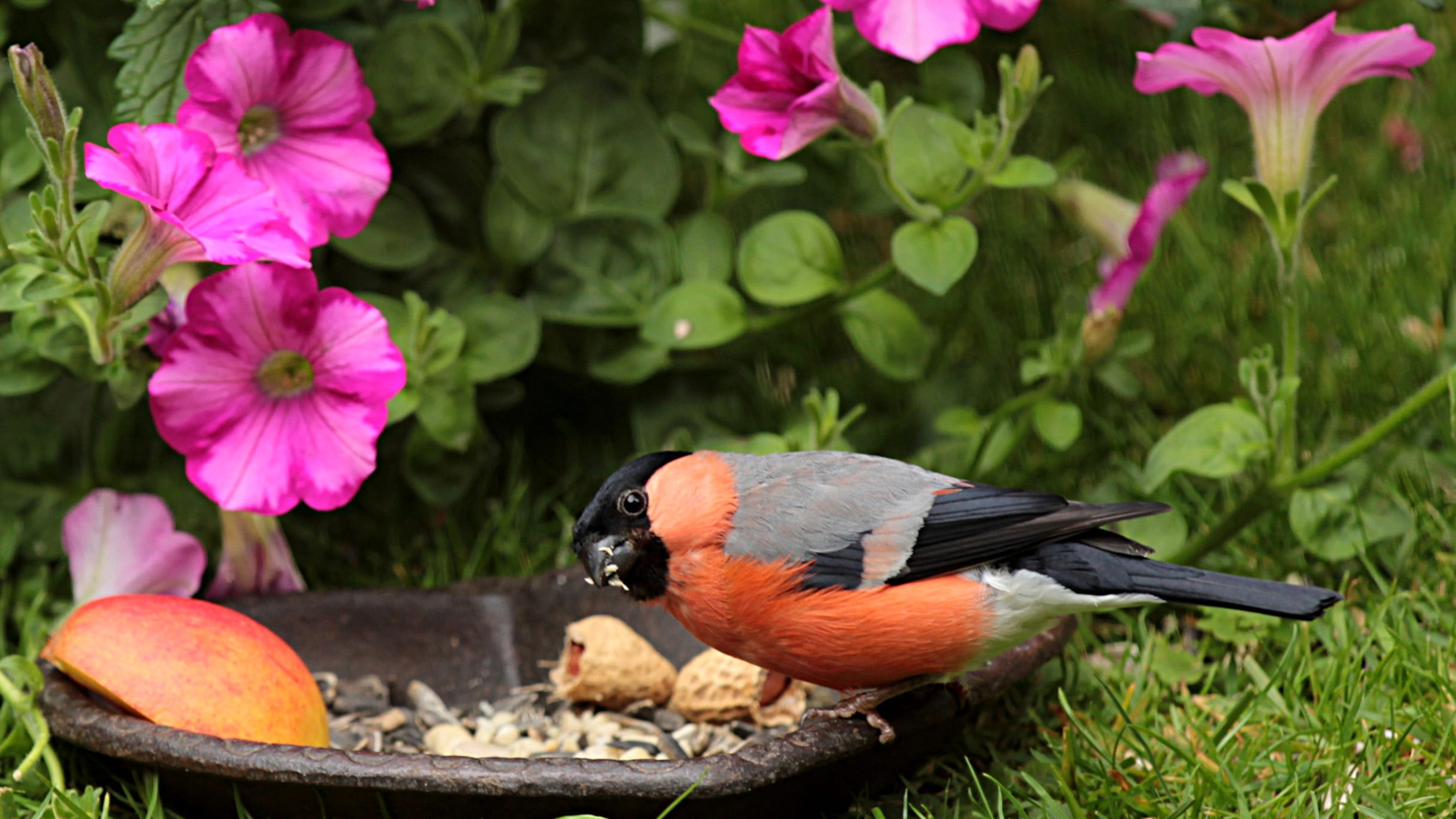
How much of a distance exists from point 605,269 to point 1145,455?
94 cm

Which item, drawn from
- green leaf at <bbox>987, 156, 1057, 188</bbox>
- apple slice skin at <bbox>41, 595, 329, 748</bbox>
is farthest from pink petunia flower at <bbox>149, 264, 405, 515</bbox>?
green leaf at <bbox>987, 156, 1057, 188</bbox>

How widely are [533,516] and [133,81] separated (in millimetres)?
943

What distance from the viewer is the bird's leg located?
5.04 feet

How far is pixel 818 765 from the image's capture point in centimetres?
147

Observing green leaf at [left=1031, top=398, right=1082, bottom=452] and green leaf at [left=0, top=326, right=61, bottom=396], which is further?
green leaf at [left=1031, top=398, right=1082, bottom=452]

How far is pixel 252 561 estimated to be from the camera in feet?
6.42

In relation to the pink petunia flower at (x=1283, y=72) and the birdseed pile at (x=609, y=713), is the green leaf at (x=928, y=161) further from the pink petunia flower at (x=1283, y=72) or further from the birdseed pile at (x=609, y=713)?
the birdseed pile at (x=609, y=713)

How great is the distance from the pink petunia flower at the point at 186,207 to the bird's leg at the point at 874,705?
758 millimetres

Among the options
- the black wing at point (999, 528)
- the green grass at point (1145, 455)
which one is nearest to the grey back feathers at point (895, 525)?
the black wing at point (999, 528)

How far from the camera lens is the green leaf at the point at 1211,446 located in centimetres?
179

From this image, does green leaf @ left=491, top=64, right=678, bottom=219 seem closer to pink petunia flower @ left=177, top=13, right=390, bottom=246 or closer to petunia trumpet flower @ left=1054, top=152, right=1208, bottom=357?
pink petunia flower @ left=177, top=13, right=390, bottom=246

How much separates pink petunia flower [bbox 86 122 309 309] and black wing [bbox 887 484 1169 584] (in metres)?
0.74

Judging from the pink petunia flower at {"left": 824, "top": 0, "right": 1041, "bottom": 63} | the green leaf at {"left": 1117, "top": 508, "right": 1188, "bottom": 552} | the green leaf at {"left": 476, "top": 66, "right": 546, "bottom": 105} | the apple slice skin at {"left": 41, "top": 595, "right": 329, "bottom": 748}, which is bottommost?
the apple slice skin at {"left": 41, "top": 595, "right": 329, "bottom": 748}

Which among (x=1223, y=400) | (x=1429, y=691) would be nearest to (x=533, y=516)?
(x=1223, y=400)
